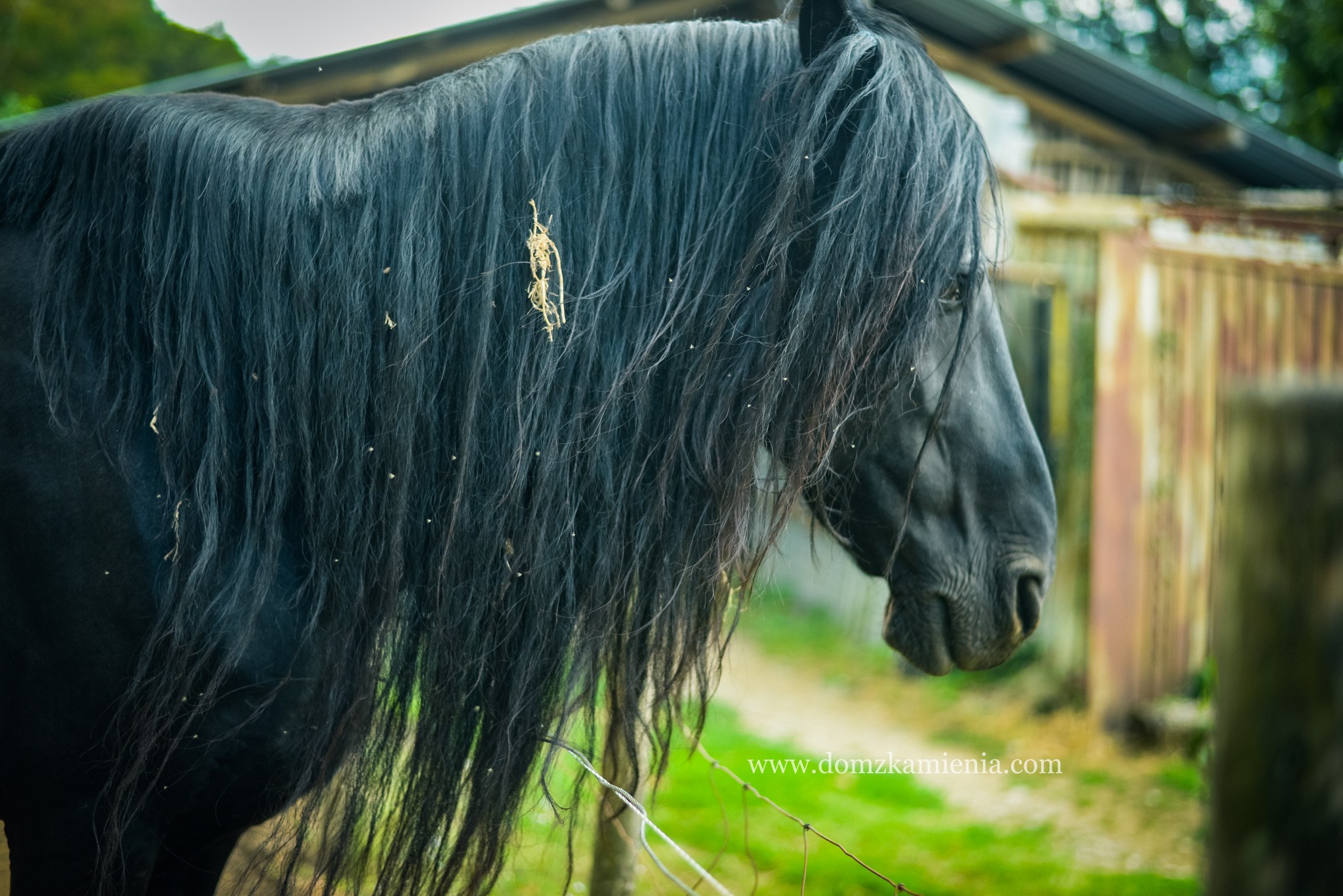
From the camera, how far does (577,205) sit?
1395mm

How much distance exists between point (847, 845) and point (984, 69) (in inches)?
238

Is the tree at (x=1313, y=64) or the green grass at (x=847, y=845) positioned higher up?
the tree at (x=1313, y=64)

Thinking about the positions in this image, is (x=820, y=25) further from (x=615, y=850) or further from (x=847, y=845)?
(x=847, y=845)

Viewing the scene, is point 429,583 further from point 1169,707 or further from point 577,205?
point 1169,707

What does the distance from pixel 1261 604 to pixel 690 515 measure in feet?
2.88

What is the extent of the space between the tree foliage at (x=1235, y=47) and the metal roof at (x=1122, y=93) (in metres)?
1.26

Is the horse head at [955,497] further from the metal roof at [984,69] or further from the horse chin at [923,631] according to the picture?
the metal roof at [984,69]

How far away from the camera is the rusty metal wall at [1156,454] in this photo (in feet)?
16.2

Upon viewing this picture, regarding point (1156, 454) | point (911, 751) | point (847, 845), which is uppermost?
point (1156, 454)

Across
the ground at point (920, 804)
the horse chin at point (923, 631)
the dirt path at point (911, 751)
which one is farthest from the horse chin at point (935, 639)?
the dirt path at point (911, 751)

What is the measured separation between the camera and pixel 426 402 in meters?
1.37

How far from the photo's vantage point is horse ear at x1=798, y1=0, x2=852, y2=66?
4.55ft

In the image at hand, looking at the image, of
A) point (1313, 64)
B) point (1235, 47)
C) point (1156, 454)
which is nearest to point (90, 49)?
point (1156, 454)

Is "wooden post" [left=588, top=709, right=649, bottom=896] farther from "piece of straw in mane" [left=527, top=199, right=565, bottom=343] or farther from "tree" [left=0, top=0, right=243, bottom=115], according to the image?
"tree" [left=0, top=0, right=243, bottom=115]
